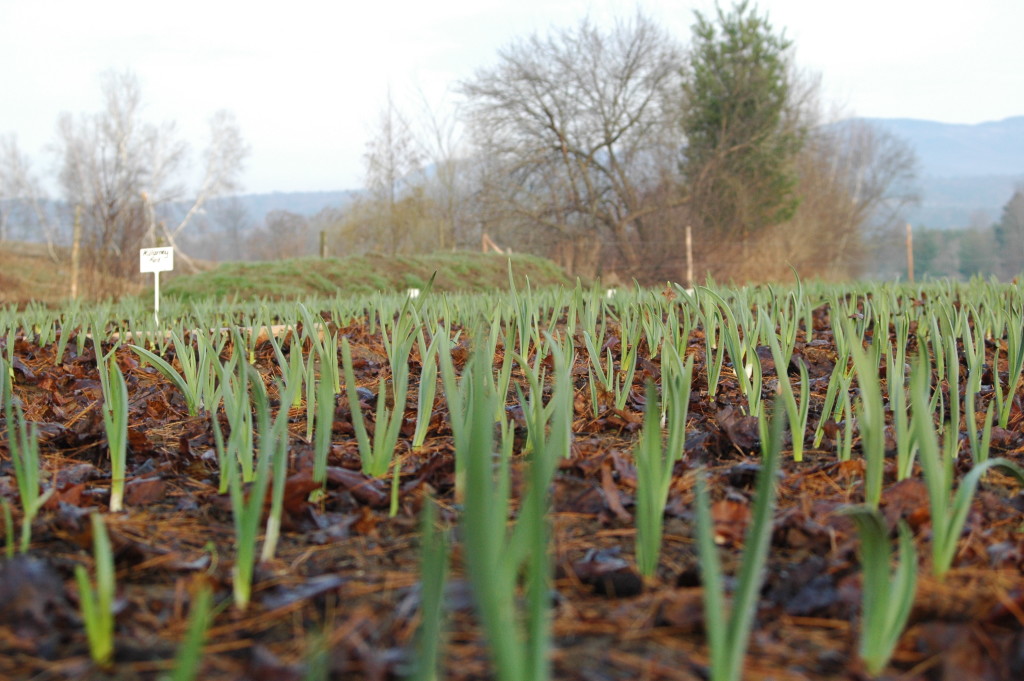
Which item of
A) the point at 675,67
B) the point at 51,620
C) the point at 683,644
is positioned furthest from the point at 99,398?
the point at 675,67

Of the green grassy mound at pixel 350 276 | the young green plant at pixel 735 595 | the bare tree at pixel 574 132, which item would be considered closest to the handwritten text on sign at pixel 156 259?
the green grassy mound at pixel 350 276

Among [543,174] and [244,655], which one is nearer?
[244,655]

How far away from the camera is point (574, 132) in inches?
806

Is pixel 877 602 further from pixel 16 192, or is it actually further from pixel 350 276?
pixel 16 192

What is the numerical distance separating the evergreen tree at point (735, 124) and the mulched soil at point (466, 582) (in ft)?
64.6

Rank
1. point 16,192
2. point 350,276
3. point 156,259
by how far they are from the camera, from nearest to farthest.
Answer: point 156,259 < point 350,276 < point 16,192

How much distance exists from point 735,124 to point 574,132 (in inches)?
167

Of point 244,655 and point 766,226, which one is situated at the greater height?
point 766,226

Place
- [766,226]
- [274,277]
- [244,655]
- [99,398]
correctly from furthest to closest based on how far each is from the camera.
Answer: [766,226] < [274,277] < [99,398] < [244,655]

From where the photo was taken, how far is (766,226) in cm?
2155

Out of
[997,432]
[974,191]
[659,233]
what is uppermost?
[974,191]

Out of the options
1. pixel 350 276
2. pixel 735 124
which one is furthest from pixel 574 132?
pixel 350 276

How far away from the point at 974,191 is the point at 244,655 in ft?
650

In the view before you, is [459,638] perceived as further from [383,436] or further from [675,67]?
[675,67]
